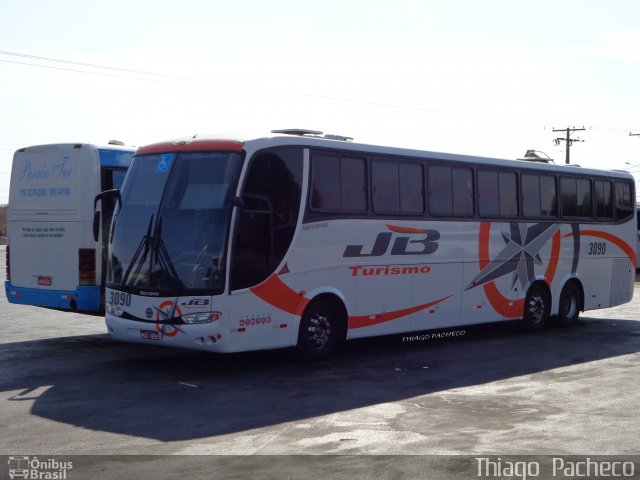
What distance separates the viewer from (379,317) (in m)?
15.6

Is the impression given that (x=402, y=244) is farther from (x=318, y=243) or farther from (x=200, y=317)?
(x=200, y=317)

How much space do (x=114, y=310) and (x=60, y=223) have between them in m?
2.78

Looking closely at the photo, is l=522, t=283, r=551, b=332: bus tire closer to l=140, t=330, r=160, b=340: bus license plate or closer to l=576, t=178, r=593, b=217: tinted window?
l=576, t=178, r=593, b=217: tinted window

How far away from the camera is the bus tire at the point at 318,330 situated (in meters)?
14.0

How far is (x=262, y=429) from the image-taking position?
9461 millimetres

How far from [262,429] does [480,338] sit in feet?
32.0

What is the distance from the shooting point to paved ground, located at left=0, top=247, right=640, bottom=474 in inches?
349

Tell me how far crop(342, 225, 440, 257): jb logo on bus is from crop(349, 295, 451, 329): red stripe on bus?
93 centimetres

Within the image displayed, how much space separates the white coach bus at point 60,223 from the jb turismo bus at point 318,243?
5.16 feet

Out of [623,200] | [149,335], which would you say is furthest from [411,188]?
[623,200]

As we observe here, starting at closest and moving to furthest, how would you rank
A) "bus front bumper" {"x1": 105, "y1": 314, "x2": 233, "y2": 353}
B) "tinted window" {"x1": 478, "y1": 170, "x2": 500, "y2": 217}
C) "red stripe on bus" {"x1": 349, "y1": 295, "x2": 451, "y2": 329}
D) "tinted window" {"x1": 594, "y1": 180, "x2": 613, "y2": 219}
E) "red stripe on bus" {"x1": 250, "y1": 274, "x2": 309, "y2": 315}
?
"bus front bumper" {"x1": 105, "y1": 314, "x2": 233, "y2": 353}
"red stripe on bus" {"x1": 250, "y1": 274, "x2": 309, "y2": 315}
"red stripe on bus" {"x1": 349, "y1": 295, "x2": 451, "y2": 329}
"tinted window" {"x1": 478, "y1": 170, "x2": 500, "y2": 217}
"tinted window" {"x1": 594, "y1": 180, "x2": 613, "y2": 219}

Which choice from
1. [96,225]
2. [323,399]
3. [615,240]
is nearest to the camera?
[323,399]

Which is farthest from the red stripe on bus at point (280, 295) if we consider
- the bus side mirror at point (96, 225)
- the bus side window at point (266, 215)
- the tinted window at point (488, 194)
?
the tinted window at point (488, 194)

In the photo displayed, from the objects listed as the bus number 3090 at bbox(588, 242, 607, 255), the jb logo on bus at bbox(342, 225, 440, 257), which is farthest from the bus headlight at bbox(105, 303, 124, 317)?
the bus number 3090 at bbox(588, 242, 607, 255)
